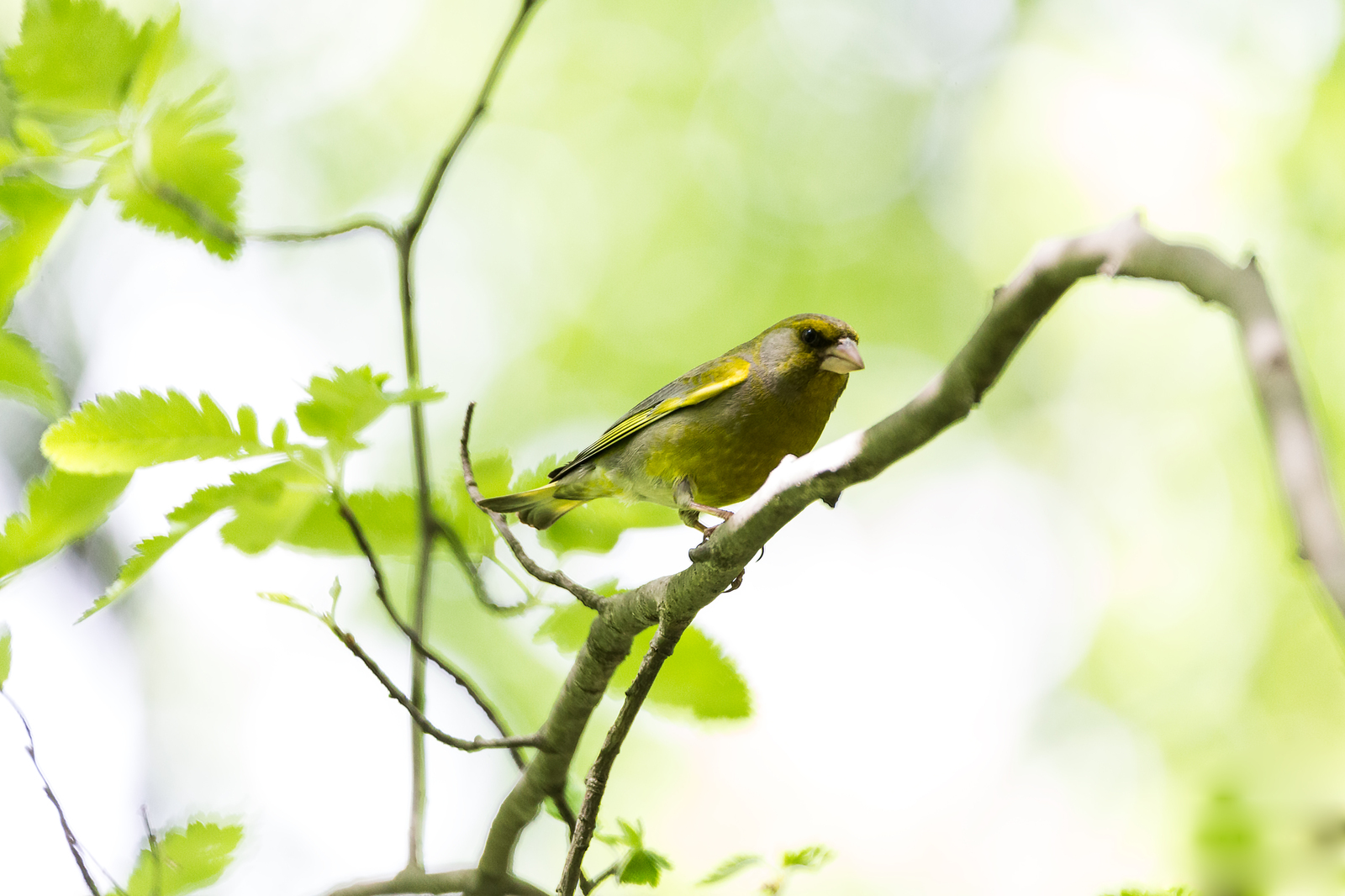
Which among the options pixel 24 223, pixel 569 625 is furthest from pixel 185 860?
pixel 24 223

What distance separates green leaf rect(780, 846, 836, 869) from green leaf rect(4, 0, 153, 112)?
2040 millimetres

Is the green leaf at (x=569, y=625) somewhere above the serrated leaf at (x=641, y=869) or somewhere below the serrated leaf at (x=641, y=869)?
above

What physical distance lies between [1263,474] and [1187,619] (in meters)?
2.03

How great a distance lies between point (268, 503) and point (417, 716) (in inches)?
21.9

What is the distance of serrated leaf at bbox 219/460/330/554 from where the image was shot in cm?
177

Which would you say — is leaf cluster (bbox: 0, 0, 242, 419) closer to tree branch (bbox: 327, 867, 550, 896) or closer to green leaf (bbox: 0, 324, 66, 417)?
green leaf (bbox: 0, 324, 66, 417)

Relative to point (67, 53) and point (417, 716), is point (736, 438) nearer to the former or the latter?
point (417, 716)

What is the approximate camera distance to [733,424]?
2.96 m

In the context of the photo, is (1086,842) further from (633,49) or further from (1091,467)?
(633,49)

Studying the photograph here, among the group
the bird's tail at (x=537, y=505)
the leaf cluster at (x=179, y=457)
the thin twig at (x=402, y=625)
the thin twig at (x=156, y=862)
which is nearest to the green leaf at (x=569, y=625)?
the thin twig at (x=402, y=625)

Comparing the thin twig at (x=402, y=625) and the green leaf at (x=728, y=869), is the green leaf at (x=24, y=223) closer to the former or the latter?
the thin twig at (x=402, y=625)

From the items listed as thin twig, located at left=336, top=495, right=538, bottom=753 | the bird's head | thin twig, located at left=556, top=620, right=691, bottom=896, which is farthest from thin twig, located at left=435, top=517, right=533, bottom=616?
the bird's head

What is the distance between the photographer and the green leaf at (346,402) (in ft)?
5.34

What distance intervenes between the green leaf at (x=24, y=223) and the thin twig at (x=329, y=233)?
0.36 m
